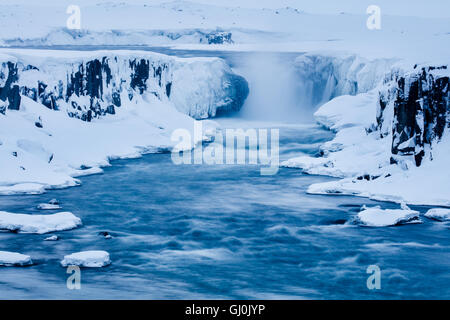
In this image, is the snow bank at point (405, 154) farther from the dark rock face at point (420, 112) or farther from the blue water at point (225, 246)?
the blue water at point (225, 246)

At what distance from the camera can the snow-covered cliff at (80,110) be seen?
2334 cm

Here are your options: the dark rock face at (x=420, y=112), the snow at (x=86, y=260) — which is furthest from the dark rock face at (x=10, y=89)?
the snow at (x=86, y=260)

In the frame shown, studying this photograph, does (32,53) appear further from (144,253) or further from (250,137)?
(144,253)

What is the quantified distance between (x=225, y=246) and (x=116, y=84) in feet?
68.2

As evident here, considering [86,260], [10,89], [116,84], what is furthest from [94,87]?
[86,260]

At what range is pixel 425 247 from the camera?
1448cm

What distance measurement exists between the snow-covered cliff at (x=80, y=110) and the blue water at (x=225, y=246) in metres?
2.18

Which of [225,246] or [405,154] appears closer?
[225,246]

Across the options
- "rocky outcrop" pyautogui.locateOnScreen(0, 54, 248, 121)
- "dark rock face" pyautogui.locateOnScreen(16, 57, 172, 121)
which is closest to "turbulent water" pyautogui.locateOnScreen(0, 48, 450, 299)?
"rocky outcrop" pyautogui.locateOnScreen(0, 54, 248, 121)

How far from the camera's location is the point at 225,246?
14.8 metres

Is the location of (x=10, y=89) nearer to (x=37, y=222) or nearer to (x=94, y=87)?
(x=94, y=87)

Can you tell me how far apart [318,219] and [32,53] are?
17.7 metres
